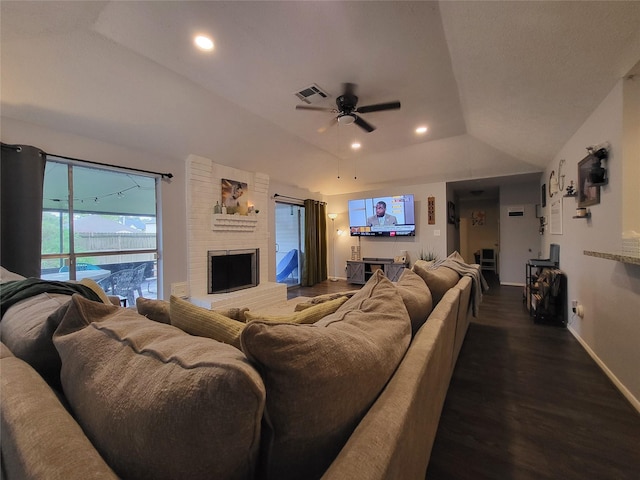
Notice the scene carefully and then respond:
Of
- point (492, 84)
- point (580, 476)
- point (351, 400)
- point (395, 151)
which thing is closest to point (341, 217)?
point (395, 151)

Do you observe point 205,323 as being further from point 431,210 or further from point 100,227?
point 431,210

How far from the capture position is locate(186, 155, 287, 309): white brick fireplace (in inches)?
157

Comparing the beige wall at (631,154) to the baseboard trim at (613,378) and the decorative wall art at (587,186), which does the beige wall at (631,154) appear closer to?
the decorative wall art at (587,186)

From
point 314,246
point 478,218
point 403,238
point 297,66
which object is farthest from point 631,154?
point 478,218

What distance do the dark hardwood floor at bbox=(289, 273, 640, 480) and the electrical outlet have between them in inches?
143

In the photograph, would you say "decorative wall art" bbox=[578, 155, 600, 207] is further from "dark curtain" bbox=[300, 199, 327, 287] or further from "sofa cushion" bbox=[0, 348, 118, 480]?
"dark curtain" bbox=[300, 199, 327, 287]

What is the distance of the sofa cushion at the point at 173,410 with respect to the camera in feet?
1.40

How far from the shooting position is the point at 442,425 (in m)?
1.64

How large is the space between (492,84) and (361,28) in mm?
1351

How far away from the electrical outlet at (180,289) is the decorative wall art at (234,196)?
1364mm

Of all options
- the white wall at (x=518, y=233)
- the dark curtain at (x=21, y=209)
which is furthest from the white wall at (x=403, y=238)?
the dark curtain at (x=21, y=209)

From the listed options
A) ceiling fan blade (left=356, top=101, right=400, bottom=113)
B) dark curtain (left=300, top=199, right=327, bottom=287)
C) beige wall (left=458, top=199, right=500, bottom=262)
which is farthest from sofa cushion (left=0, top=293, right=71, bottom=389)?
beige wall (left=458, top=199, right=500, bottom=262)

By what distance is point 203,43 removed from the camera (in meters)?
2.23

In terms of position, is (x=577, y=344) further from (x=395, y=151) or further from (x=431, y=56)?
(x=395, y=151)
